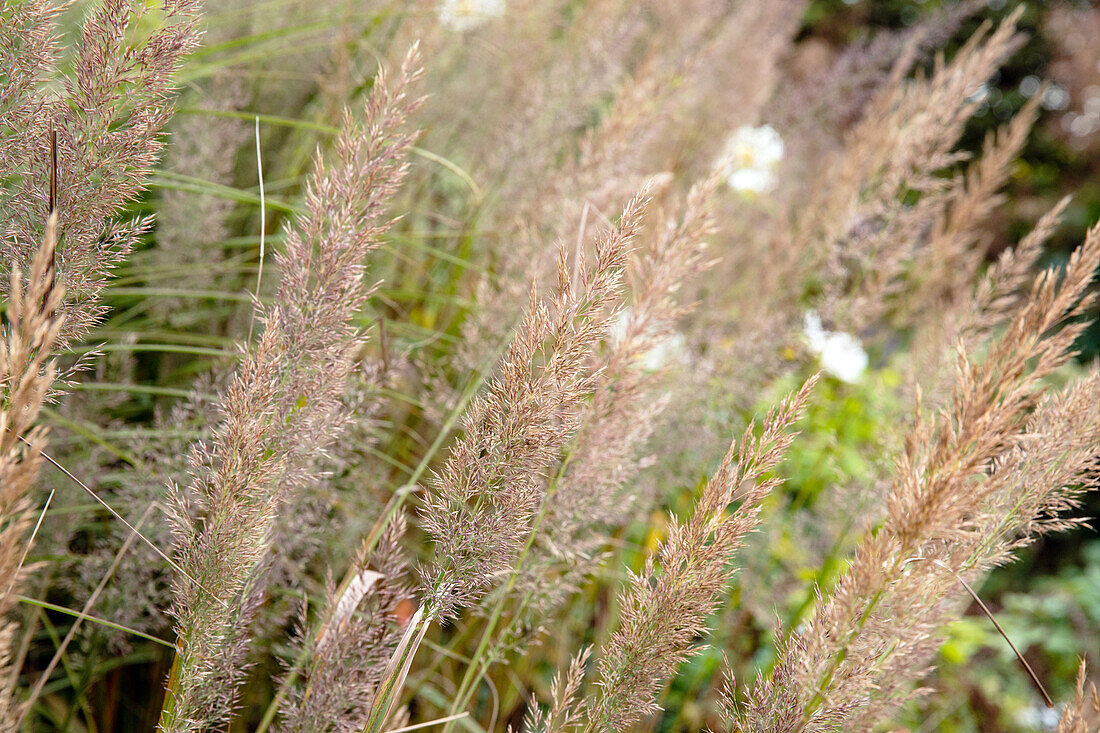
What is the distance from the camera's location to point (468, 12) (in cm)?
208

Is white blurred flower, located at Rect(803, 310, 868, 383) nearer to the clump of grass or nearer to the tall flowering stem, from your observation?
A: the clump of grass

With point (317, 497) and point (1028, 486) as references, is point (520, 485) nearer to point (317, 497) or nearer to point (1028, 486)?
point (317, 497)

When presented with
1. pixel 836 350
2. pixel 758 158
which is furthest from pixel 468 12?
pixel 758 158

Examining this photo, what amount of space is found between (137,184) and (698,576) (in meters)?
0.72

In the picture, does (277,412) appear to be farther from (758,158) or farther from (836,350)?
(758,158)

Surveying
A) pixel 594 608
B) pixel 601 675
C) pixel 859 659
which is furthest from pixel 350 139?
pixel 594 608

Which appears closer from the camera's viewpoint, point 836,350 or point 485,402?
point 485,402

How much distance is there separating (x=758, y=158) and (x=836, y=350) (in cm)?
139

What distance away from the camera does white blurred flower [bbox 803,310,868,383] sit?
167 centimetres

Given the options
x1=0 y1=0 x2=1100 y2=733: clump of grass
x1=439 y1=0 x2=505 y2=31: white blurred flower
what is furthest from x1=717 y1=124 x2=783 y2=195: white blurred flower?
x1=439 y1=0 x2=505 y2=31: white blurred flower

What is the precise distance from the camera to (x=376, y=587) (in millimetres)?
860

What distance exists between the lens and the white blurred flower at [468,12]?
1.97m

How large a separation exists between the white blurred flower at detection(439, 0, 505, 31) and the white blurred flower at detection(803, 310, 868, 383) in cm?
113

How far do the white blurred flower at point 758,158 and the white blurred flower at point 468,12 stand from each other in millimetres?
1022
